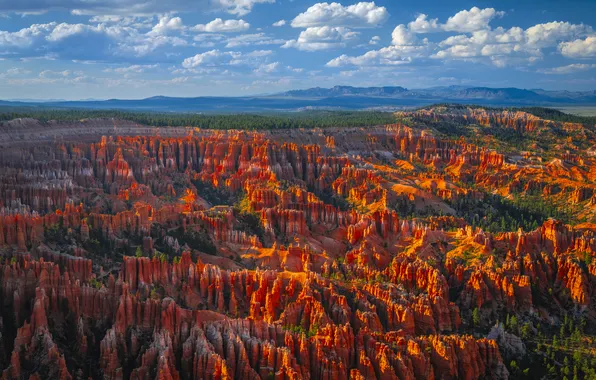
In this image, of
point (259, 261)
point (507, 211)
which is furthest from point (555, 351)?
point (507, 211)

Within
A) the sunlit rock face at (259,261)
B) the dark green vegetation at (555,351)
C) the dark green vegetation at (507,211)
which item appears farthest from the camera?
the dark green vegetation at (507,211)

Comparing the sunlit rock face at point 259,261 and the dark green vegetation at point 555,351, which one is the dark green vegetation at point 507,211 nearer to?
the sunlit rock face at point 259,261

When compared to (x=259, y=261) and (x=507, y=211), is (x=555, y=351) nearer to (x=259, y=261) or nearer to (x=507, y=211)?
(x=259, y=261)

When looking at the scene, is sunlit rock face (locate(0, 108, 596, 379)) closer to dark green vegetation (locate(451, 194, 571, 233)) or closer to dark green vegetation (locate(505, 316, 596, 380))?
dark green vegetation (locate(451, 194, 571, 233))

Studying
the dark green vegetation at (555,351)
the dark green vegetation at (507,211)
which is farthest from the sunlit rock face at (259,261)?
the dark green vegetation at (555,351)

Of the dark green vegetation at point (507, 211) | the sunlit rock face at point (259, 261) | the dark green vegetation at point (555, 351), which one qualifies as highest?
the sunlit rock face at point (259, 261)

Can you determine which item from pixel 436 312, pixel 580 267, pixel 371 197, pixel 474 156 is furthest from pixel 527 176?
pixel 436 312

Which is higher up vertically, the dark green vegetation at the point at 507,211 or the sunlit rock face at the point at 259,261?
the sunlit rock face at the point at 259,261

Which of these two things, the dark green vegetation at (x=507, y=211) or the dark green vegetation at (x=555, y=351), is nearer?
the dark green vegetation at (x=555, y=351)
